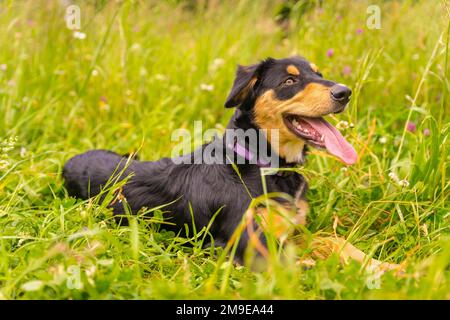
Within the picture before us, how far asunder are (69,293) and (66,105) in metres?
3.50

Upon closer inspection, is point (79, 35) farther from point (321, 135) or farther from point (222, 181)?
point (321, 135)

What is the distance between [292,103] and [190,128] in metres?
2.25

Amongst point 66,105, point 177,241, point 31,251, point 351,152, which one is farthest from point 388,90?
point 31,251

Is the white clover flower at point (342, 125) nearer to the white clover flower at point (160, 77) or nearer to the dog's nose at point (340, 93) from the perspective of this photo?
the dog's nose at point (340, 93)

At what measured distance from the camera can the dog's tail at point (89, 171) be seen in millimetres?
3574

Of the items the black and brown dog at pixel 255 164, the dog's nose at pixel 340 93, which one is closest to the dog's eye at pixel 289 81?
the black and brown dog at pixel 255 164

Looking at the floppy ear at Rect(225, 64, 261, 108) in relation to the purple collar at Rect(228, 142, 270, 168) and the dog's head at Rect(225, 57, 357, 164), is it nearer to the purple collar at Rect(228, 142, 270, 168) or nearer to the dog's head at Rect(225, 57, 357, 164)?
the dog's head at Rect(225, 57, 357, 164)

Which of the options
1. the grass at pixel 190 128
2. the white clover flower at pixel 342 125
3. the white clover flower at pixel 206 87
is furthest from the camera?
the white clover flower at pixel 206 87

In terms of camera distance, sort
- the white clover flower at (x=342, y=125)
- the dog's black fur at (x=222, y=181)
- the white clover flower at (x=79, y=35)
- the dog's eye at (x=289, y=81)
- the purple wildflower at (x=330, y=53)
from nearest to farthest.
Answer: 1. the dog's black fur at (x=222, y=181)
2. the dog's eye at (x=289, y=81)
3. the white clover flower at (x=342, y=125)
4. the purple wildflower at (x=330, y=53)
5. the white clover flower at (x=79, y=35)

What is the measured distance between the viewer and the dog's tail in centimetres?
357

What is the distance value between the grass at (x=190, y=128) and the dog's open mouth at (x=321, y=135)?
201mm

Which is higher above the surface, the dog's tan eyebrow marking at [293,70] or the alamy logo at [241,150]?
the dog's tan eyebrow marking at [293,70]

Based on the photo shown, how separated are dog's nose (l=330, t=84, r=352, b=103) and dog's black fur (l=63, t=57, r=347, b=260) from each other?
49 millimetres

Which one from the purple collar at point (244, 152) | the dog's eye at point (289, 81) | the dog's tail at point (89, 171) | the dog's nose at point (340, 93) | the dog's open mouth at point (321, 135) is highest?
the dog's eye at point (289, 81)
